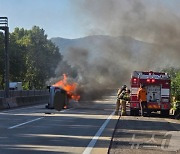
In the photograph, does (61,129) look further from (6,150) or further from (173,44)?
(173,44)

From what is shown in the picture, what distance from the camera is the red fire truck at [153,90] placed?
81.1ft

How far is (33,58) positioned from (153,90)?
175 feet

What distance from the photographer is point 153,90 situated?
2508 cm

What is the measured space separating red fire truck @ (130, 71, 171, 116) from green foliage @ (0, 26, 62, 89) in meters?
42.7

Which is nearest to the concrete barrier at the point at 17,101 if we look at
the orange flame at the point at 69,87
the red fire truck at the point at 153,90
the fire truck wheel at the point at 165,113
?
the orange flame at the point at 69,87

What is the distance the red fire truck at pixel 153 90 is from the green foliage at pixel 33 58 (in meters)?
42.7

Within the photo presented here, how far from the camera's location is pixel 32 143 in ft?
40.4

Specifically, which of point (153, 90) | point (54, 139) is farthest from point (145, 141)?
point (153, 90)

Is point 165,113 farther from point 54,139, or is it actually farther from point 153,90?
point 54,139

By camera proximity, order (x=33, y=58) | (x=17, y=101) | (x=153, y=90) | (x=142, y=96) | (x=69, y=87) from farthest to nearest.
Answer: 1. (x=33, y=58)
2. (x=17, y=101)
3. (x=69, y=87)
4. (x=153, y=90)
5. (x=142, y=96)

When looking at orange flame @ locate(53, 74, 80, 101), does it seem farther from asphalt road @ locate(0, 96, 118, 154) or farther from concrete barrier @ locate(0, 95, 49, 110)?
asphalt road @ locate(0, 96, 118, 154)

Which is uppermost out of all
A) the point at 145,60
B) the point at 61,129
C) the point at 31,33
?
the point at 31,33

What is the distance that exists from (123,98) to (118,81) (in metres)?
5.06

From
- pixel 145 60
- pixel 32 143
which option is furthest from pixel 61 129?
pixel 145 60
